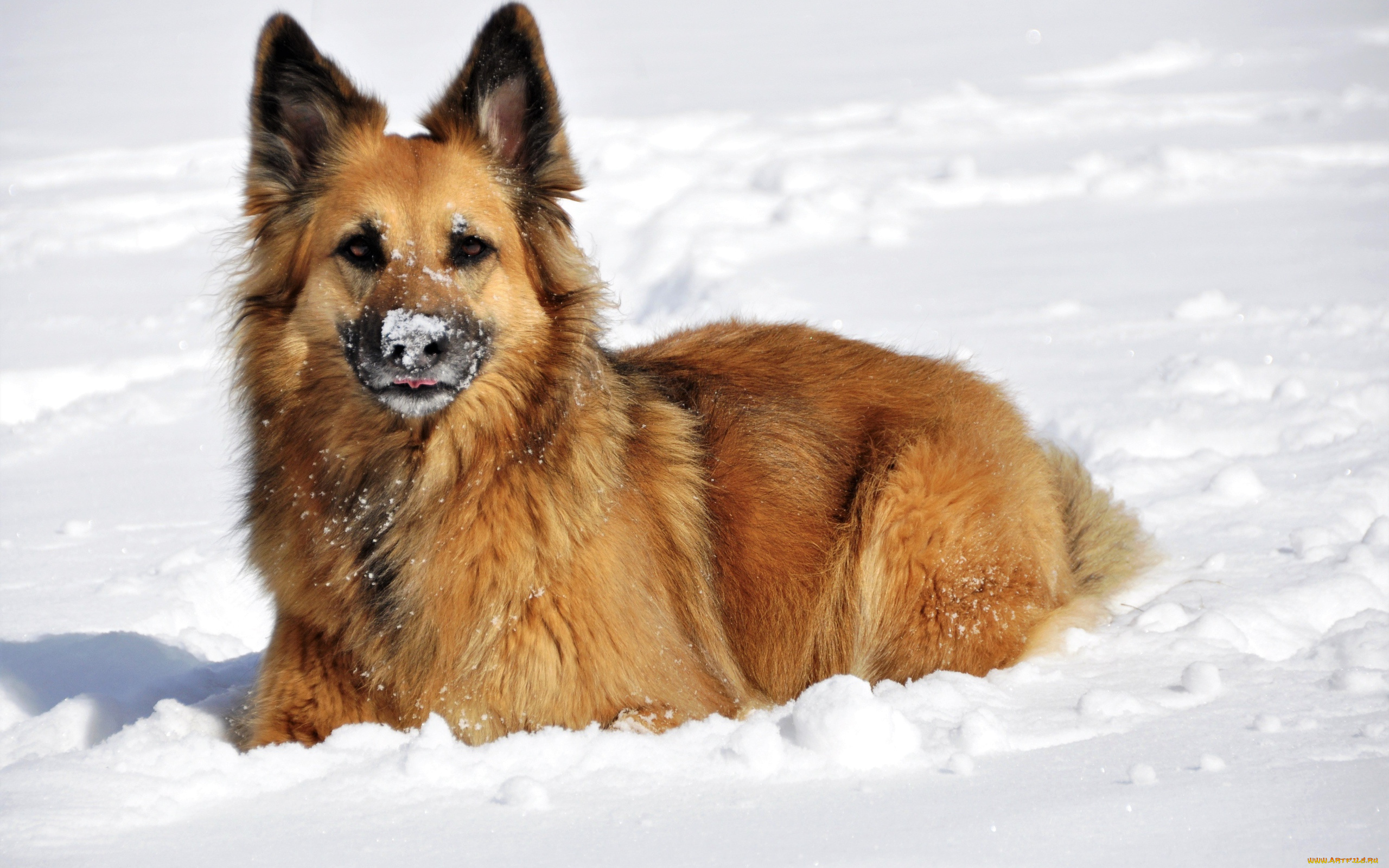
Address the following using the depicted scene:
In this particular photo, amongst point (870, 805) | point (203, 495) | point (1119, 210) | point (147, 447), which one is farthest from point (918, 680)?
point (1119, 210)

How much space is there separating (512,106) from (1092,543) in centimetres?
259

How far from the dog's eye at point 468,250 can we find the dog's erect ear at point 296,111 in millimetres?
482

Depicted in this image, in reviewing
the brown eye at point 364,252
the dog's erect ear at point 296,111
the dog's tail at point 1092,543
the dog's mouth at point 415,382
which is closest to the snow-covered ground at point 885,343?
the dog's tail at point 1092,543

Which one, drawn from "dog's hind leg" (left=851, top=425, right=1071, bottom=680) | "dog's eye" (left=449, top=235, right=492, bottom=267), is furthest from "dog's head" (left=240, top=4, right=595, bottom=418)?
"dog's hind leg" (left=851, top=425, right=1071, bottom=680)

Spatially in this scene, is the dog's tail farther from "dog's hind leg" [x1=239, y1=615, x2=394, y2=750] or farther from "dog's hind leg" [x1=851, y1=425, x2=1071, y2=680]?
"dog's hind leg" [x1=239, y1=615, x2=394, y2=750]

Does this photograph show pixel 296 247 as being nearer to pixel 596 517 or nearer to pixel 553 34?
pixel 596 517

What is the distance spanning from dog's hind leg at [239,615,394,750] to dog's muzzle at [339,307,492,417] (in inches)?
29.1

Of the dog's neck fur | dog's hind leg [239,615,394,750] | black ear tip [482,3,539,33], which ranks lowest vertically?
dog's hind leg [239,615,394,750]

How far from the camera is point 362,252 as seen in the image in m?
3.00

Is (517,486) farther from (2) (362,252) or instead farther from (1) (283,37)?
(1) (283,37)

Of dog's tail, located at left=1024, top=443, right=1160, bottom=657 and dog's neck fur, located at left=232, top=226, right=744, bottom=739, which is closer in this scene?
dog's neck fur, located at left=232, top=226, right=744, bottom=739

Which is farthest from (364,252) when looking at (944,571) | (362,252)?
(944,571)

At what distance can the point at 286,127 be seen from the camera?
3.15 meters

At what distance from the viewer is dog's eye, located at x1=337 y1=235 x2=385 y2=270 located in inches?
117
